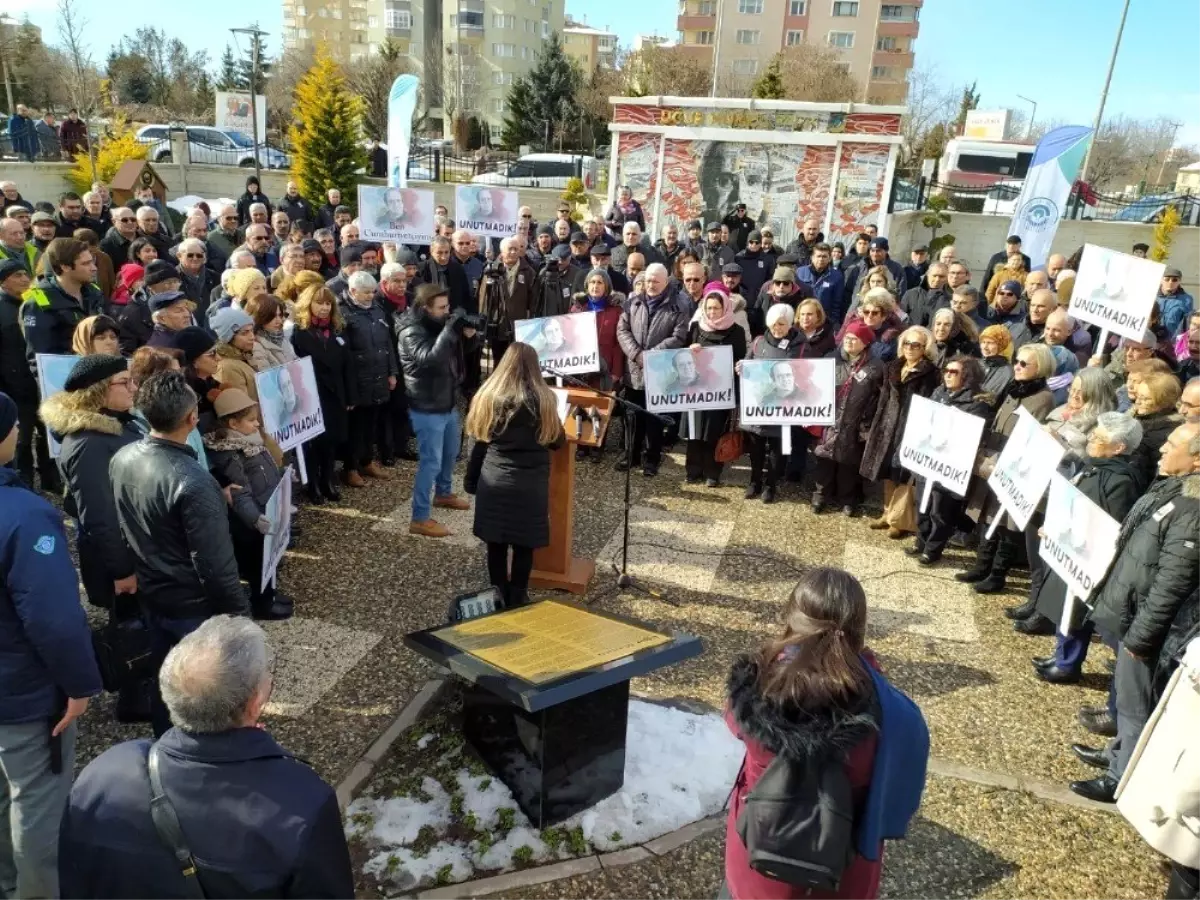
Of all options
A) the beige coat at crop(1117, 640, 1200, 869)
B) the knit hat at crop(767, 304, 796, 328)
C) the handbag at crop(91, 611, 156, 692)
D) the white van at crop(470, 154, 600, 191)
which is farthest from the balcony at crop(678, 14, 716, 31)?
the beige coat at crop(1117, 640, 1200, 869)

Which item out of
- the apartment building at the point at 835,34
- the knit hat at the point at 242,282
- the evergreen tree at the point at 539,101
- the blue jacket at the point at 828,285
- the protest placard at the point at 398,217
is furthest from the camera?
the apartment building at the point at 835,34

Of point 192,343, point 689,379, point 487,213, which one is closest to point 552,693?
point 192,343

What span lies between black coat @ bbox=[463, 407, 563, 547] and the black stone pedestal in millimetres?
1390

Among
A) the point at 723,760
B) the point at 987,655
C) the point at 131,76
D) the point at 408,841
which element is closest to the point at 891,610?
the point at 987,655

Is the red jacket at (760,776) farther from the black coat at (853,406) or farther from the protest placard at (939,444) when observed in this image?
the black coat at (853,406)

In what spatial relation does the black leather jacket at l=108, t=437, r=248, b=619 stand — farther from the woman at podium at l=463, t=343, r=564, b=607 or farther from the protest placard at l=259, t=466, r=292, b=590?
the woman at podium at l=463, t=343, r=564, b=607

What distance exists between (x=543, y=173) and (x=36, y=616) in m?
27.1

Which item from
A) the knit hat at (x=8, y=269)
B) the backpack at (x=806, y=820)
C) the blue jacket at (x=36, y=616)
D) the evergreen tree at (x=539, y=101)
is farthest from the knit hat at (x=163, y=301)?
the evergreen tree at (x=539, y=101)

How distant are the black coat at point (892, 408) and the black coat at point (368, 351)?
4562mm

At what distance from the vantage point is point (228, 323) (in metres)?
5.99

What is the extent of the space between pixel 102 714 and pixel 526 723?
2626 mm

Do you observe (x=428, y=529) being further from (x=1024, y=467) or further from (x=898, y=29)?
(x=898, y=29)

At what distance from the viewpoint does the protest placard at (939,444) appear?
265 inches

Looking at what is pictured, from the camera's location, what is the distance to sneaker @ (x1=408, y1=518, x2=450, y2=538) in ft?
23.4
